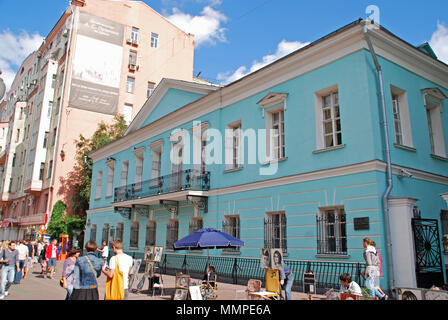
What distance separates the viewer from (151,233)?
22.0 m

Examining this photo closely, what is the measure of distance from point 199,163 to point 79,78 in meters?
21.8

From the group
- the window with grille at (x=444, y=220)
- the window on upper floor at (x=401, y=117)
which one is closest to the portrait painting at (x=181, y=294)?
the window on upper floor at (x=401, y=117)

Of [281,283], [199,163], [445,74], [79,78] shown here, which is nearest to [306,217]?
[281,283]

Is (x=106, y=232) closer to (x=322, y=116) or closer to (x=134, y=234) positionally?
(x=134, y=234)

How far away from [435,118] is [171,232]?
1329 cm

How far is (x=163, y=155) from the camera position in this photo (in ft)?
71.1

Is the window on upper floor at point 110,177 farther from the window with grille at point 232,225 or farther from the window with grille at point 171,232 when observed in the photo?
the window with grille at point 232,225

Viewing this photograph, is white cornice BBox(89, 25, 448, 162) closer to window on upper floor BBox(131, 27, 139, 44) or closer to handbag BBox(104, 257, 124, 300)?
handbag BBox(104, 257, 124, 300)

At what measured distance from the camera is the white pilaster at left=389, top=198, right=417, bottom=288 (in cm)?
1106

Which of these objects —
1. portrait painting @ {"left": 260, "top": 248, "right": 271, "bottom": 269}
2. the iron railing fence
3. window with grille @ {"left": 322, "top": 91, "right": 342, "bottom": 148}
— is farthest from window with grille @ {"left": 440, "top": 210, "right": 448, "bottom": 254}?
portrait painting @ {"left": 260, "top": 248, "right": 271, "bottom": 269}

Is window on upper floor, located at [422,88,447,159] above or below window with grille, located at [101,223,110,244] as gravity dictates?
above

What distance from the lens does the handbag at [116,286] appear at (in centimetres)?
706

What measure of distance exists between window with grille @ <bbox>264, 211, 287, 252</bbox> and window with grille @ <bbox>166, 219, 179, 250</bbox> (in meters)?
6.63
